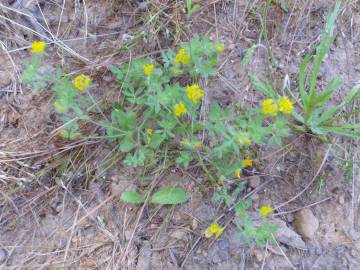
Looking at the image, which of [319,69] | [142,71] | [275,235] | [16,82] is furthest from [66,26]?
[275,235]

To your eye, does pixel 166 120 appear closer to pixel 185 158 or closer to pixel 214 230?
pixel 185 158

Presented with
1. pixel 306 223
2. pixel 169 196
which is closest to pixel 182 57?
pixel 169 196

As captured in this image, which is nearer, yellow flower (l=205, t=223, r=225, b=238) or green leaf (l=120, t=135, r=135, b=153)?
yellow flower (l=205, t=223, r=225, b=238)

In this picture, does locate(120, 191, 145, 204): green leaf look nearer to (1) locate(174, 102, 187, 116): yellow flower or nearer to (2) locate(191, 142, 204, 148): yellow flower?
(2) locate(191, 142, 204, 148): yellow flower

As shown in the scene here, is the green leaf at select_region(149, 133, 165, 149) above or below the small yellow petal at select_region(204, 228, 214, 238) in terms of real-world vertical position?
above

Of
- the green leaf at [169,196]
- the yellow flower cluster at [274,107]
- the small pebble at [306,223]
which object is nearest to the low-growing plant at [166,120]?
the green leaf at [169,196]

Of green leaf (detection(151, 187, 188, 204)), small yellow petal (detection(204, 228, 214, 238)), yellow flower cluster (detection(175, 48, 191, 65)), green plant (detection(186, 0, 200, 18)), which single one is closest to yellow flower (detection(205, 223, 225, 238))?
small yellow petal (detection(204, 228, 214, 238))

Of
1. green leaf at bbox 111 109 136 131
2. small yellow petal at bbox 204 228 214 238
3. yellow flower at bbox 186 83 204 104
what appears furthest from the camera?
green leaf at bbox 111 109 136 131
